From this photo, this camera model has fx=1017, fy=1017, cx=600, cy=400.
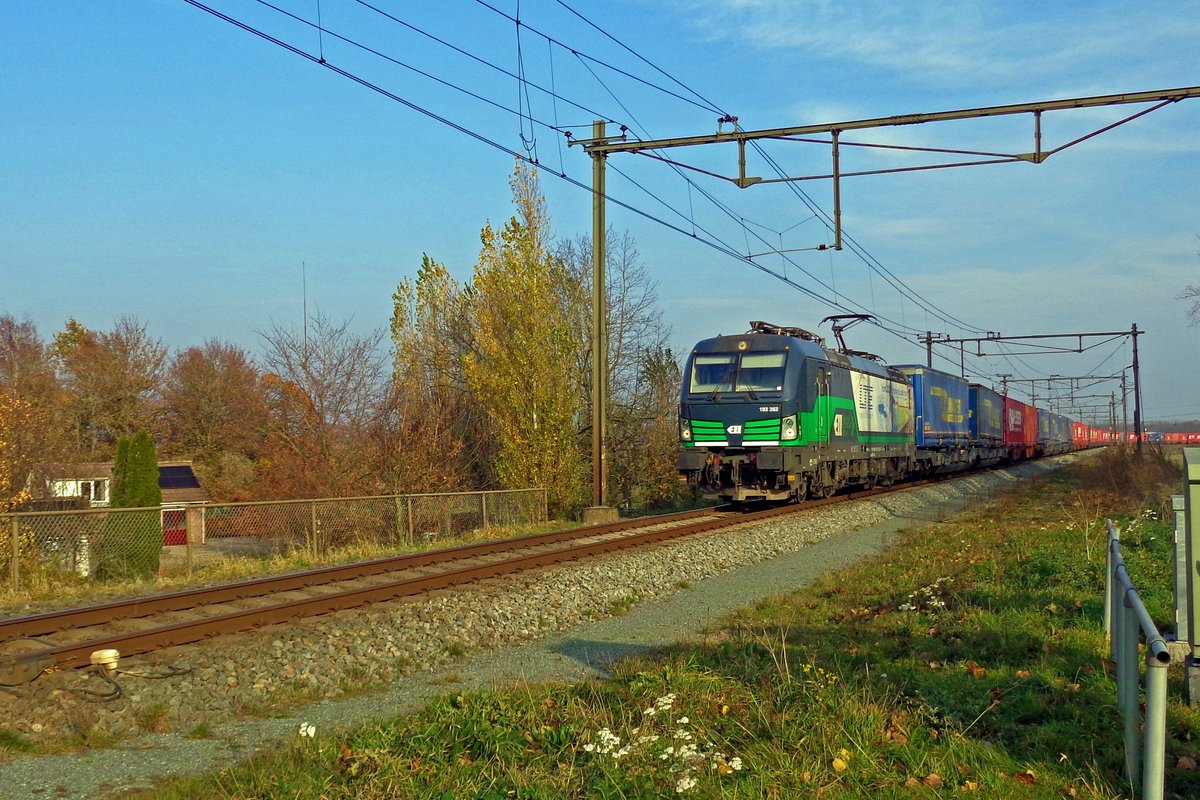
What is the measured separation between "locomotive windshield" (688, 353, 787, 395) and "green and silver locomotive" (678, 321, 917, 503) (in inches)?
0.8

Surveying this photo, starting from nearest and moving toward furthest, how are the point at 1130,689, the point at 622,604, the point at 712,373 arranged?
the point at 1130,689 < the point at 622,604 < the point at 712,373

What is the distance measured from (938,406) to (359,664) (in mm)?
31327

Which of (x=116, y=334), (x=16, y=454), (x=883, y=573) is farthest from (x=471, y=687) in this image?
→ (x=116, y=334)

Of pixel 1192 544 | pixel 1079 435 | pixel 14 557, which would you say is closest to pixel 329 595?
pixel 14 557

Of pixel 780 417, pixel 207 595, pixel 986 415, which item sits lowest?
pixel 207 595

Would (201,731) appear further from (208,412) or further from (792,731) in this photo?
(208,412)

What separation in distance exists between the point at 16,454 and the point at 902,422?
24152 millimetres

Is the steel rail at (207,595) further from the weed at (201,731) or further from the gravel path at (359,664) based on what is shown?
the weed at (201,731)

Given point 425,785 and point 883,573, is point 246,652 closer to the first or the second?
point 425,785

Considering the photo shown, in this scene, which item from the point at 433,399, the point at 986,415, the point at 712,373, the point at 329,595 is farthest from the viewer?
the point at 986,415

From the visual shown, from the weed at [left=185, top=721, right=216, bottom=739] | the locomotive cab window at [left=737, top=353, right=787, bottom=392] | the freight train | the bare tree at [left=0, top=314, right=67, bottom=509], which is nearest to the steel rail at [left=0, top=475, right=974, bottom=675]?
the weed at [left=185, top=721, right=216, bottom=739]

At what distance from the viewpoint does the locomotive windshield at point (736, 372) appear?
21.5 m

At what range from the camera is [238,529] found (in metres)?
16.9

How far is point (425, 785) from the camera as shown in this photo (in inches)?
217
